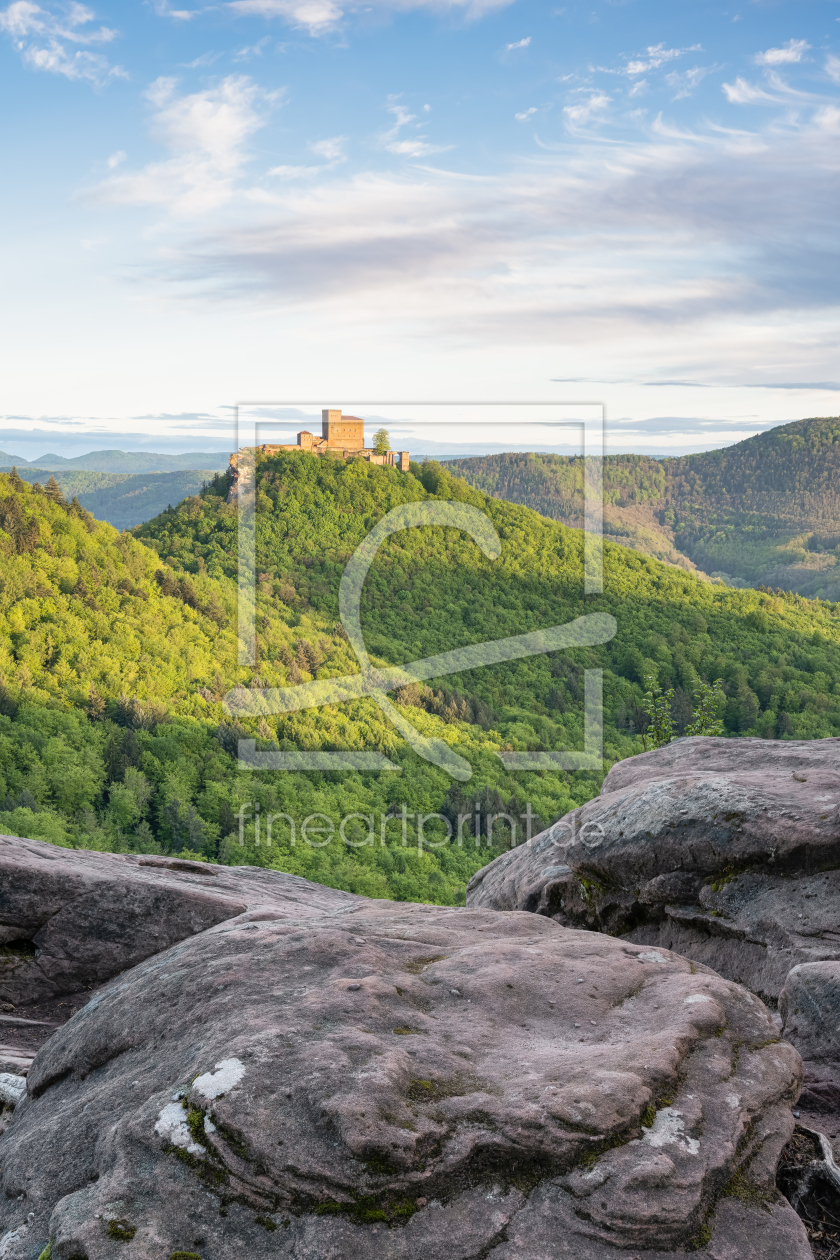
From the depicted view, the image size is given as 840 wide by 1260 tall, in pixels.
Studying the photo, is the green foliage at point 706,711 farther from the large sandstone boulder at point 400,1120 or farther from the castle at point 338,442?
the castle at point 338,442

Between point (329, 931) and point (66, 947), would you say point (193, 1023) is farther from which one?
point (66, 947)

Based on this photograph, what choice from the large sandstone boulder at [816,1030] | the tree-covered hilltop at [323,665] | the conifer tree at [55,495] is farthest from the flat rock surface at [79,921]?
the conifer tree at [55,495]

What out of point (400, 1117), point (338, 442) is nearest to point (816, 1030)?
point (400, 1117)

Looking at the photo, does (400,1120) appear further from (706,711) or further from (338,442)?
(338,442)

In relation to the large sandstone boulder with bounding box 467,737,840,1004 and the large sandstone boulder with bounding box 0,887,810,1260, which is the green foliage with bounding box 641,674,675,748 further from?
the large sandstone boulder with bounding box 0,887,810,1260

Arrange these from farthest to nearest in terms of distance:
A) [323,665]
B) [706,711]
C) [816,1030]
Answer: [323,665] → [706,711] → [816,1030]

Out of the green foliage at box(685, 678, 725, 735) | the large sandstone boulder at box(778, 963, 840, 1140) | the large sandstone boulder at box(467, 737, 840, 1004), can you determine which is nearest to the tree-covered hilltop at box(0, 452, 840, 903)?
the green foliage at box(685, 678, 725, 735)

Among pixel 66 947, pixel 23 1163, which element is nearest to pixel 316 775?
pixel 66 947

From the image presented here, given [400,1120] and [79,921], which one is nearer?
[400,1120]
